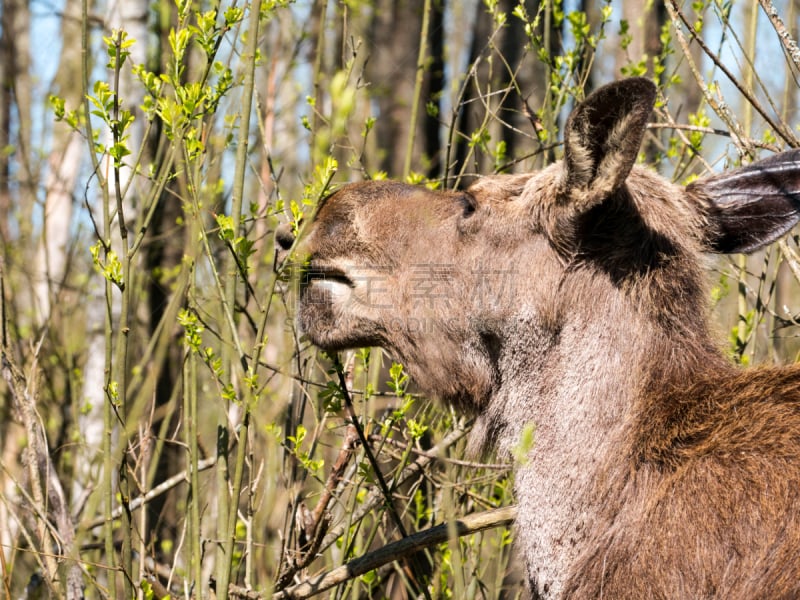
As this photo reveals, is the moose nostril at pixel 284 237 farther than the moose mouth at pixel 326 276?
No

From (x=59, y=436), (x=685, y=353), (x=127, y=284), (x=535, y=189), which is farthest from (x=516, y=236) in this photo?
(x=59, y=436)

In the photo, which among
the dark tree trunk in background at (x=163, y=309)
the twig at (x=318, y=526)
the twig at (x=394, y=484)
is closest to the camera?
the twig at (x=318, y=526)

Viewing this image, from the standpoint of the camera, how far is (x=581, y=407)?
13.1 ft

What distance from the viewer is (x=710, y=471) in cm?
361

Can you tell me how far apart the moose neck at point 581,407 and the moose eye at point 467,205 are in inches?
22.3

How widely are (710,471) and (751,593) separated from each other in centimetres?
45

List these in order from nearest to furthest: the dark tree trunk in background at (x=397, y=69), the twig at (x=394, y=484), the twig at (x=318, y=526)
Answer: the twig at (x=318, y=526)
the twig at (x=394, y=484)
the dark tree trunk in background at (x=397, y=69)

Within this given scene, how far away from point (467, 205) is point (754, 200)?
1.31 metres

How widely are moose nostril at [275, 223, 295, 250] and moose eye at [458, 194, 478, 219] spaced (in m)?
0.79

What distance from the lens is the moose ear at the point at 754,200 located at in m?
4.35

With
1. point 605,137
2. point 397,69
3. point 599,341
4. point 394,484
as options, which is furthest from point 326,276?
point 397,69

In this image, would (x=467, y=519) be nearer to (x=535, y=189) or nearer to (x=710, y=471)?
(x=710, y=471)

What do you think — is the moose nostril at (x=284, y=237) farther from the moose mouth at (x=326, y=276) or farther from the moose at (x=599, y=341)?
the moose mouth at (x=326, y=276)

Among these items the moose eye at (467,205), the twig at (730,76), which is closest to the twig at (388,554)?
the moose eye at (467,205)
